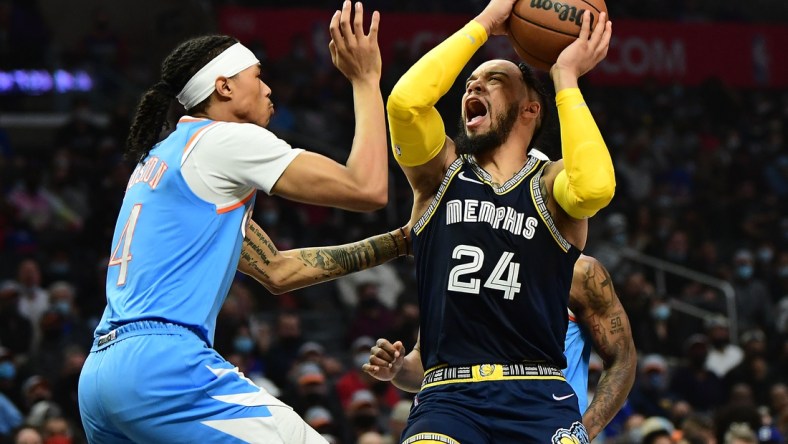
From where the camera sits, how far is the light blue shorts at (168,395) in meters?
4.35

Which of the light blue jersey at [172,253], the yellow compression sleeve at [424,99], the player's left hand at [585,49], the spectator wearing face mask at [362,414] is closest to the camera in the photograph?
the light blue jersey at [172,253]

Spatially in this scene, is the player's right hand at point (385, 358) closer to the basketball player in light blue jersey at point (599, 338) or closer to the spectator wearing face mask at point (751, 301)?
the basketball player in light blue jersey at point (599, 338)

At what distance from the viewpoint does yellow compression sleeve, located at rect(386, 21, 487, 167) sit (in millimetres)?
5219

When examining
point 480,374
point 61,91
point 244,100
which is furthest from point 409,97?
point 61,91

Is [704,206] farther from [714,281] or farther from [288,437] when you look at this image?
[288,437]

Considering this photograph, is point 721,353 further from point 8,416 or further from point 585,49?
point 585,49

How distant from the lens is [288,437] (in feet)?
14.6

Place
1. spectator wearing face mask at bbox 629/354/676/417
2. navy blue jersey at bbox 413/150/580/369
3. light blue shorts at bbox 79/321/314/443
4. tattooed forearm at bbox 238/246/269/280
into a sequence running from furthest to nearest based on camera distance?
spectator wearing face mask at bbox 629/354/676/417 → tattooed forearm at bbox 238/246/269/280 → navy blue jersey at bbox 413/150/580/369 → light blue shorts at bbox 79/321/314/443

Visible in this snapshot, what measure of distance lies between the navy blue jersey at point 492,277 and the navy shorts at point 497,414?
0.12 m

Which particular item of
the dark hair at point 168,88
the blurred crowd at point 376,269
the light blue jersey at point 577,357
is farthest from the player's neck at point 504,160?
the blurred crowd at point 376,269

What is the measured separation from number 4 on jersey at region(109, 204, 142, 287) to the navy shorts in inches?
51.6

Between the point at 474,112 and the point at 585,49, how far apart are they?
58 centimetres

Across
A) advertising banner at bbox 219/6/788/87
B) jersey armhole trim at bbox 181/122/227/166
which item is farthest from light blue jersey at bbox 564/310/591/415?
advertising banner at bbox 219/6/788/87

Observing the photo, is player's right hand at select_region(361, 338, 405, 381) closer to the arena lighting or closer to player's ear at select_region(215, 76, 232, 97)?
player's ear at select_region(215, 76, 232, 97)
